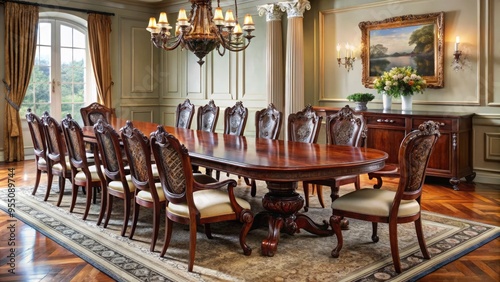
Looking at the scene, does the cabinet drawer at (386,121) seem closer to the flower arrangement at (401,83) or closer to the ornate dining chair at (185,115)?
the flower arrangement at (401,83)

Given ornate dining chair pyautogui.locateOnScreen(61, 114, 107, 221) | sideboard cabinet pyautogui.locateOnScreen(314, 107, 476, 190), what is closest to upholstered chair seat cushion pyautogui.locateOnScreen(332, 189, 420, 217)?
ornate dining chair pyautogui.locateOnScreen(61, 114, 107, 221)

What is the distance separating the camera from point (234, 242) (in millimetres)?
3174

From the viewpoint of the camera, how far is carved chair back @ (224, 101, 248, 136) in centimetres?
496

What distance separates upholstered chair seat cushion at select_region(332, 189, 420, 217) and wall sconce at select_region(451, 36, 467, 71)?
310 centimetres

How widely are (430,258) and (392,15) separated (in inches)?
154

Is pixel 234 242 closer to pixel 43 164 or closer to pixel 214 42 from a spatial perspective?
pixel 214 42

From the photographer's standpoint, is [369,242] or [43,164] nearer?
[369,242]

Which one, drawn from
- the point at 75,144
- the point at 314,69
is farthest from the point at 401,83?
the point at 75,144

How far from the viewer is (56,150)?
420 cm

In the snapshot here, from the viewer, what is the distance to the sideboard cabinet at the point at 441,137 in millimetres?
5004

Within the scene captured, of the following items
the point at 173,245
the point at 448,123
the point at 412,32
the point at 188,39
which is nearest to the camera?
the point at 173,245

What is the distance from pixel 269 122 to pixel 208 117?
101cm

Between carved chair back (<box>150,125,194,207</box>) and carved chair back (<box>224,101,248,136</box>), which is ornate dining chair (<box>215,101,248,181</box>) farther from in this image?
carved chair back (<box>150,125,194,207</box>)

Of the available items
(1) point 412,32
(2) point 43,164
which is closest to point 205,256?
(2) point 43,164
